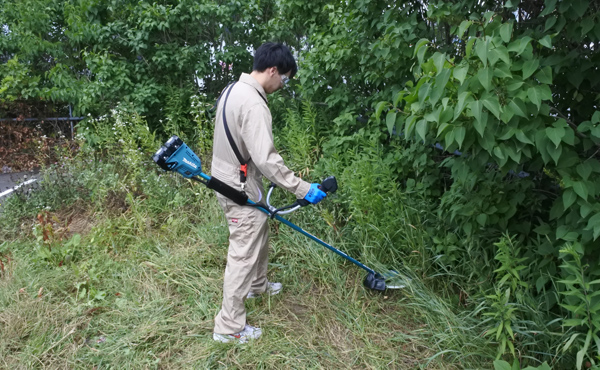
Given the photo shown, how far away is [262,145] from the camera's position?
2.55 m

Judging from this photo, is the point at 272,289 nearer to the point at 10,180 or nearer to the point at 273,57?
the point at 273,57

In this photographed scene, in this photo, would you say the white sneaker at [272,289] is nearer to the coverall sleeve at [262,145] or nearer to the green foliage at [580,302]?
the coverall sleeve at [262,145]

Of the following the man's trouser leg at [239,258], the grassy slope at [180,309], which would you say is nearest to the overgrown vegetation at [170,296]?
the grassy slope at [180,309]

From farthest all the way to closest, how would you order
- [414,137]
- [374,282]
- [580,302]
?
[414,137] < [374,282] < [580,302]

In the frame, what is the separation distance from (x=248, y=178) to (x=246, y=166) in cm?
9

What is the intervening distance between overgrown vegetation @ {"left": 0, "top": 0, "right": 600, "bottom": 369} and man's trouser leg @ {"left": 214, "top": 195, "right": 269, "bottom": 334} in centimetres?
77

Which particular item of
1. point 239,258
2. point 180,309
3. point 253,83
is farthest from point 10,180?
point 253,83

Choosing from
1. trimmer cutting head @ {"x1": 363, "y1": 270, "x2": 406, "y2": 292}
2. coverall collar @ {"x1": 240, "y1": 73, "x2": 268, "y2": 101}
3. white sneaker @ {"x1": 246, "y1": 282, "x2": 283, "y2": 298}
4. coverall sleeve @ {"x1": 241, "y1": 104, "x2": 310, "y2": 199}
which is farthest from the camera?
white sneaker @ {"x1": 246, "y1": 282, "x2": 283, "y2": 298}

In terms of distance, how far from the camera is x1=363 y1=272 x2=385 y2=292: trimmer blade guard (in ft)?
10.2

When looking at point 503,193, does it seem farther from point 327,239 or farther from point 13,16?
point 13,16

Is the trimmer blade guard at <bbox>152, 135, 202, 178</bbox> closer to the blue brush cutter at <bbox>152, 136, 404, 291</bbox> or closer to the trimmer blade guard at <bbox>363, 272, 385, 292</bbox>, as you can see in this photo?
the blue brush cutter at <bbox>152, 136, 404, 291</bbox>

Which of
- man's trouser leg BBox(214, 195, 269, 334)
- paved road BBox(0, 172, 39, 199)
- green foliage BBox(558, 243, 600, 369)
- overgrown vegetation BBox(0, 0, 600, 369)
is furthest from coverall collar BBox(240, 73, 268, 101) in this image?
paved road BBox(0, 172, 39, 199)

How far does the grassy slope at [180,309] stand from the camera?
9.00 feet

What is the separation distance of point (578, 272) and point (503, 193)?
2.26 ft
